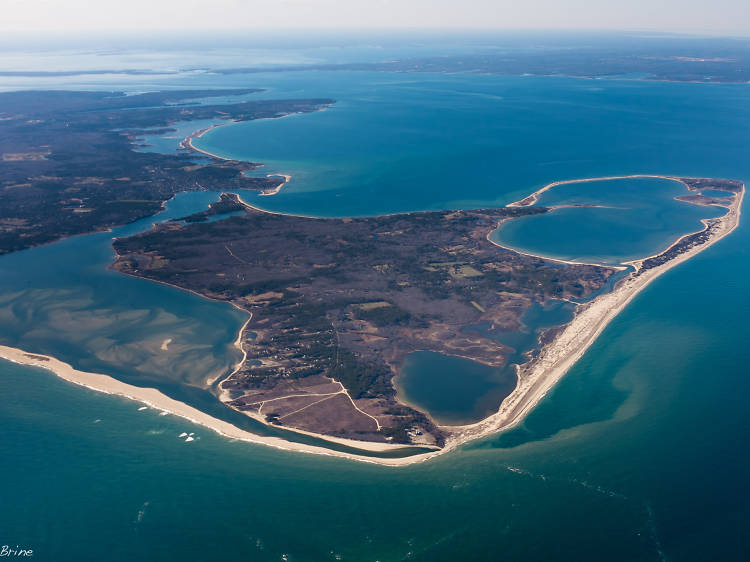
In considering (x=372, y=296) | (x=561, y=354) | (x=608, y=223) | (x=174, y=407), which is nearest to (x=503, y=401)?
(x=561, y=354)

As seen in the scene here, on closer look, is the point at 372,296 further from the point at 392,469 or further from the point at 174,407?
the point at 392,469

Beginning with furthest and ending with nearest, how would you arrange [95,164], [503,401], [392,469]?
[95,164]
[503,401]
[392,469]

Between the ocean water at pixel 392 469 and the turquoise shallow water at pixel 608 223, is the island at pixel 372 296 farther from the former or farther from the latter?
the turquoise shallow water at pixel 608 223

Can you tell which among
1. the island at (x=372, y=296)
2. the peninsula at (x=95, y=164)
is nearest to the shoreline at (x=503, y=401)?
the island at (x=372, y=296)

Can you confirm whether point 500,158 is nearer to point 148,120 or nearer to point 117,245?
point 117,245

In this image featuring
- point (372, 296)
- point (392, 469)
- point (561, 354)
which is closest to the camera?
point (392, 469)

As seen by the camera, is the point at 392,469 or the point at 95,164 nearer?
the point at 392,469

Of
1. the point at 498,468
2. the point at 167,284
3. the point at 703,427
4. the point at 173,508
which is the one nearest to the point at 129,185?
the point at 167,284

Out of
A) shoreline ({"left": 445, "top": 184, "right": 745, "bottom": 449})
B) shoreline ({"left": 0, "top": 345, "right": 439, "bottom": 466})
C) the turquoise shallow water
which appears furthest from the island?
the turquoise shallow water

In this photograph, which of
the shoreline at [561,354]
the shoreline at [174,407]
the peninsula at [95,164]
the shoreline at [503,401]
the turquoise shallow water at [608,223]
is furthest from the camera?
the peninsula at [95,164]

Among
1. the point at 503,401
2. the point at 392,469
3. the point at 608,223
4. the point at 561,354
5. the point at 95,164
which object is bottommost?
the point at 392,469

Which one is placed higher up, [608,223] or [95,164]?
[95,164]
